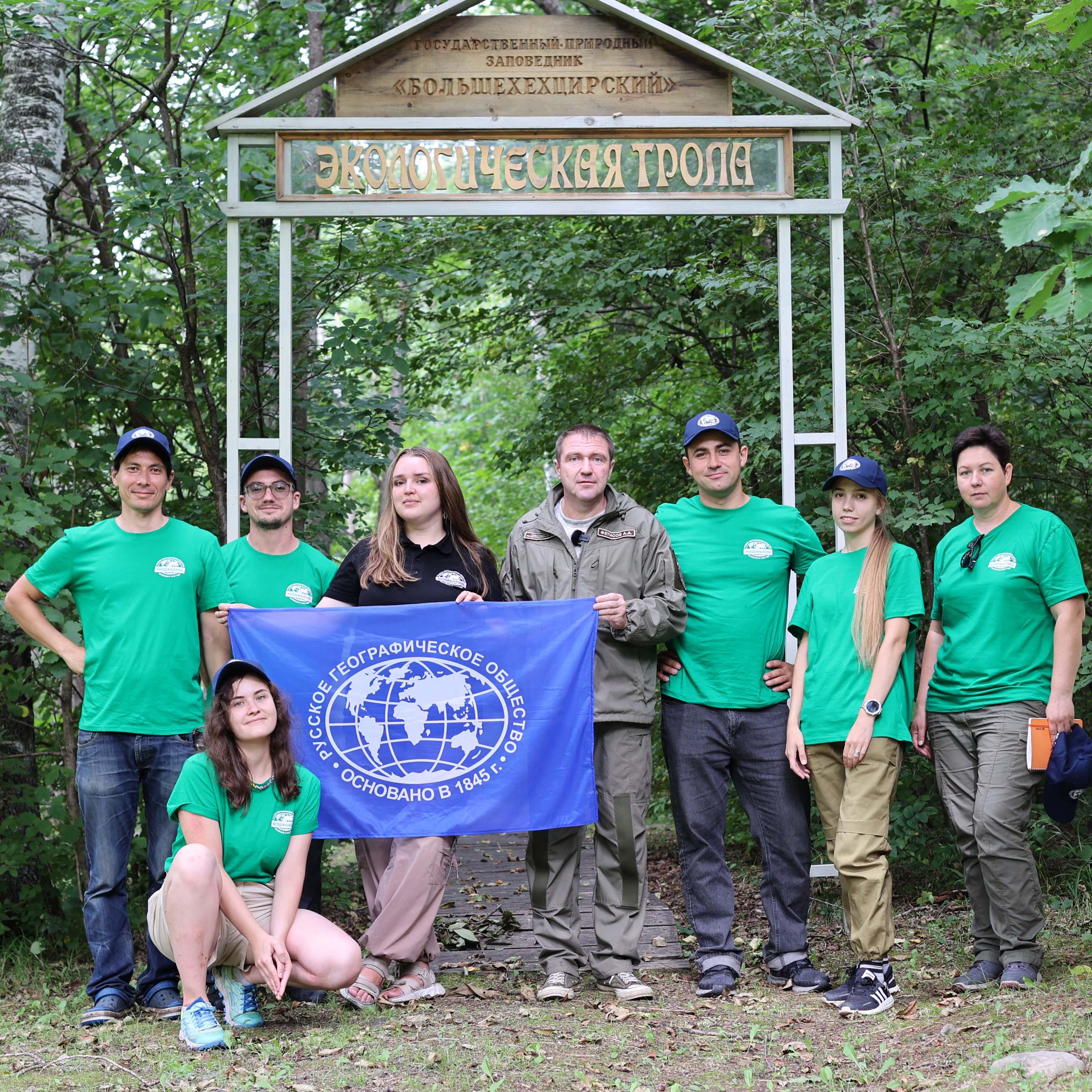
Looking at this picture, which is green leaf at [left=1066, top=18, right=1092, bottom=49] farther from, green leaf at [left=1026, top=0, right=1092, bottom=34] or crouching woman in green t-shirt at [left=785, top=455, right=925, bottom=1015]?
crouching woman in green t-shirt at [left=785, top=455, right=925, bottom=1015]

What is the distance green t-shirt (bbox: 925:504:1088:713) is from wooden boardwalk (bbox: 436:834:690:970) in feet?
6.15

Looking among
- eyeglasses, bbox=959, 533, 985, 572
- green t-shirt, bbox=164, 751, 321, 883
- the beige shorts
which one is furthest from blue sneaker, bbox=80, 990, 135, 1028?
eyeglasses, bbox=959, 533, 985, 572

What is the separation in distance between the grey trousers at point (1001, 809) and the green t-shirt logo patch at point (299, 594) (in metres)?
2.74

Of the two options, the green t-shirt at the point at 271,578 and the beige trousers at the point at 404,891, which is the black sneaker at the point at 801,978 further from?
the green t-shirt at the point at 271,578

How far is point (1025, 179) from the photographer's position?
331 cm

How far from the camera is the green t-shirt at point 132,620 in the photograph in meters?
4.78

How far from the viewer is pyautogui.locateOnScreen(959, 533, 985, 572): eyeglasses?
490 centimetres

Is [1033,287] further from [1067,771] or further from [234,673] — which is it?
[234,673]

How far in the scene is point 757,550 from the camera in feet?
16.7

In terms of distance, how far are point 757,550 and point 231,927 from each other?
2.55 metres

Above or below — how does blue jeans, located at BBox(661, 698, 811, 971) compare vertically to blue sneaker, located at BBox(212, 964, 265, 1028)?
above

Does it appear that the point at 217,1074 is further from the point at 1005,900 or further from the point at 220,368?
the point at 220,368

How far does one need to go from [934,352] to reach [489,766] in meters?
3.50

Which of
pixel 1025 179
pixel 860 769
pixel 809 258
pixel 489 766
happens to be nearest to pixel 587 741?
pixel 489 766
